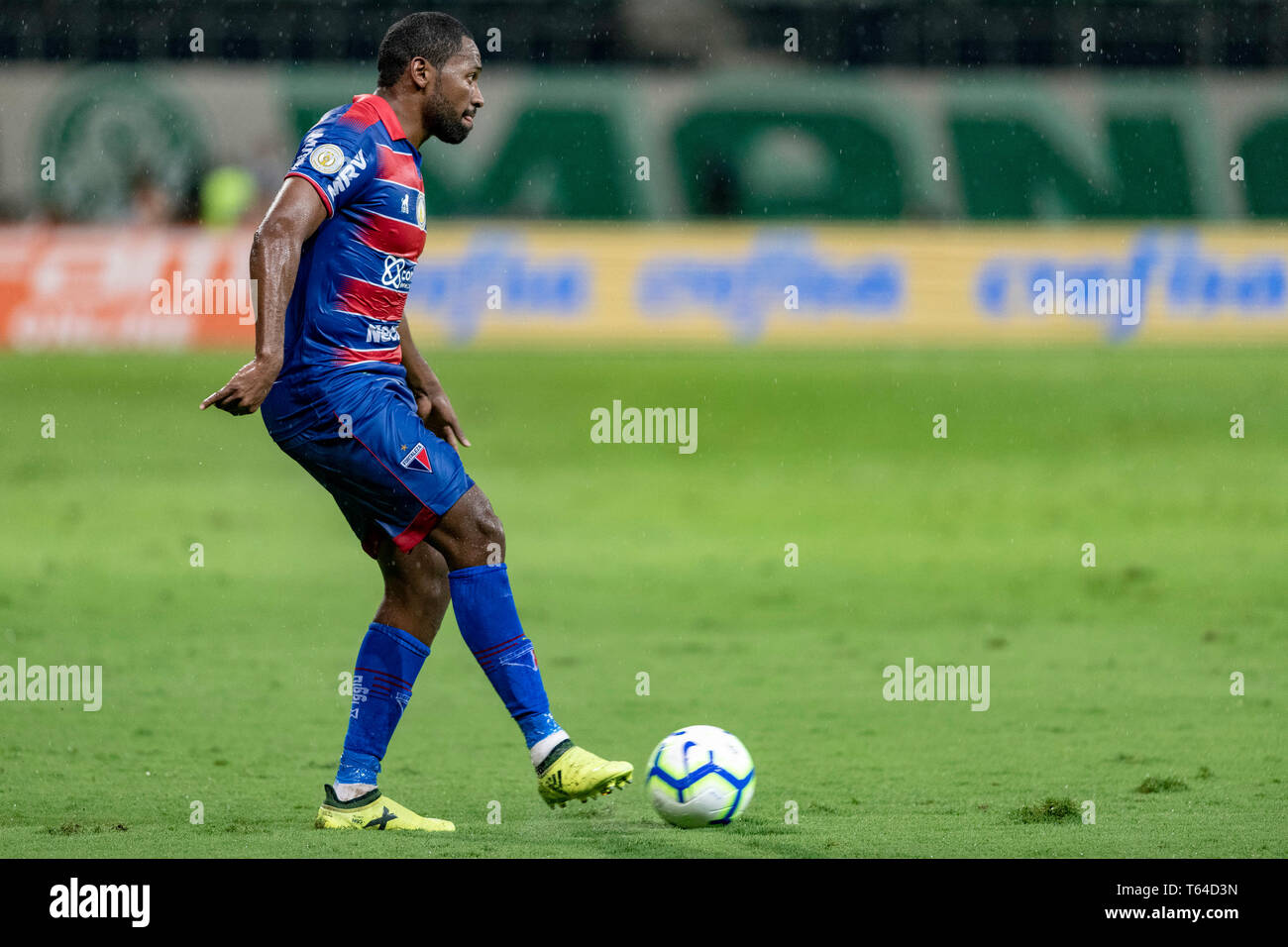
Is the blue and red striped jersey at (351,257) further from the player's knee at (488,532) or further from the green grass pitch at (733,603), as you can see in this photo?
the green grass pitch at (733,603)

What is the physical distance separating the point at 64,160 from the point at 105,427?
28.4 feet

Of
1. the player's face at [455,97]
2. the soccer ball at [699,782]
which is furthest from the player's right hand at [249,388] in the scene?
the soccer ball at [699,782]

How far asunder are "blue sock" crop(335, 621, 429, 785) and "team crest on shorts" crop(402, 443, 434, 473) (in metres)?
0.63

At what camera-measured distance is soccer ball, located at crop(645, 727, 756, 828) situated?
17.3ft

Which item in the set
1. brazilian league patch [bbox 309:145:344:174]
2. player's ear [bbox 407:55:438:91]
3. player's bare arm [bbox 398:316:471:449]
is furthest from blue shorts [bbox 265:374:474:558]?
player's ear [bbox 407:55:438:91]

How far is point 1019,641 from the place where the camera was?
9617 mm

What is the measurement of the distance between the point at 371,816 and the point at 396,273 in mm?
1703

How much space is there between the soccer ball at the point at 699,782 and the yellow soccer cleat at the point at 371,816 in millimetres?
656

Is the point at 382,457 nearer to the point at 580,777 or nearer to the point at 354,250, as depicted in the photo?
the point at 354,250

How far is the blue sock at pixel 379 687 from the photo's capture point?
5500 mm

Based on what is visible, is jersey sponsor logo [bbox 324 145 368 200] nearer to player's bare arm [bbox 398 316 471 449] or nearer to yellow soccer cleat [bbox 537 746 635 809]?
player's bare arm [bbox 398 316 471 449]

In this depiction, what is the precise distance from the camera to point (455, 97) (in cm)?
554

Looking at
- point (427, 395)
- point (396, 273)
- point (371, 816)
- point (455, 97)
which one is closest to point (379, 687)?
point (371, 816)

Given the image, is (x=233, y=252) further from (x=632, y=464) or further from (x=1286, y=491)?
(x=1286, y=491)
